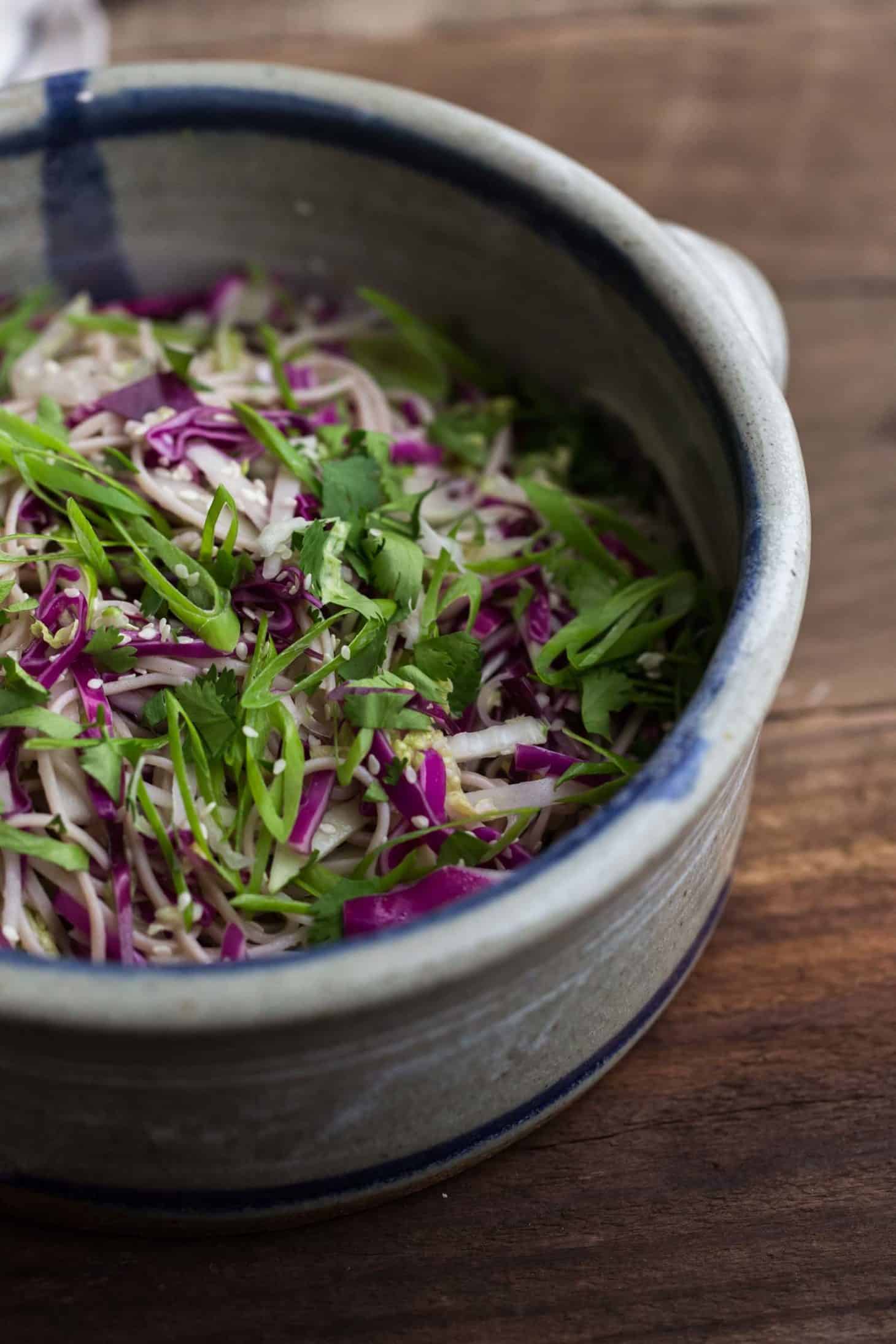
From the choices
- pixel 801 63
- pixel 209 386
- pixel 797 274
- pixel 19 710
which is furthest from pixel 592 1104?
pixel 801 63

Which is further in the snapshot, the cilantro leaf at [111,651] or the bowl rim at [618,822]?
the cilantro leaf at [111,651]

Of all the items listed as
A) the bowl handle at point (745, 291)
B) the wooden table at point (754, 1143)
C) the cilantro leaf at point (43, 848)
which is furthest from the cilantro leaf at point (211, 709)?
the bowl handle at point (745, 291)

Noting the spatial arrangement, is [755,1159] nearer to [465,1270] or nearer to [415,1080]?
[465,1270]

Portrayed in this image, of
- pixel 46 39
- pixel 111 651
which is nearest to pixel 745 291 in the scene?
pixel 111 651

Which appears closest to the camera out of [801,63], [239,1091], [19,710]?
[239,1091]

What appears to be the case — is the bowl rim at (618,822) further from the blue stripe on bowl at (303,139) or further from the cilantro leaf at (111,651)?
the cilantro leaf at (111,651)

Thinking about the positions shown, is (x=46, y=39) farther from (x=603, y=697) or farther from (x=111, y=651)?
(x=603, y=697)
